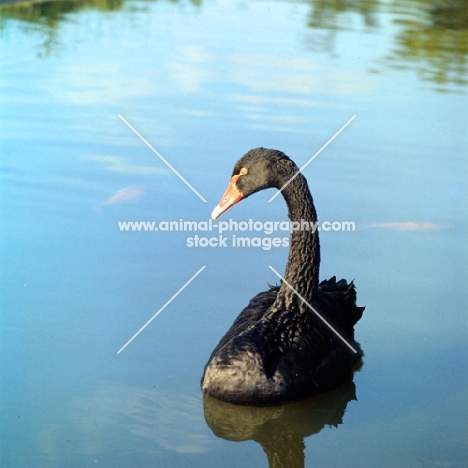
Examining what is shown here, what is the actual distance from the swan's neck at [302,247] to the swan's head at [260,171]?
90 millimetres

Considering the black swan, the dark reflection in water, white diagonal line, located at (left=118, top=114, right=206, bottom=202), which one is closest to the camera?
the dark reflection in water

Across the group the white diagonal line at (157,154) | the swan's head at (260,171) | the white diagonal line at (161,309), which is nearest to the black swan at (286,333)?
the swan's head at (260,171)

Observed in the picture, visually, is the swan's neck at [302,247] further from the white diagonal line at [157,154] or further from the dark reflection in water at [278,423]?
the white diagonal line at [157,154]

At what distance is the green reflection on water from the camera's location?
1010 cm

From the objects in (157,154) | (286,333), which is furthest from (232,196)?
(157,154)

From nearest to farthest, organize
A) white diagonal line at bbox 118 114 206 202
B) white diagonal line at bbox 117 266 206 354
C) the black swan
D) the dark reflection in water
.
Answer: the dark reflection in water, the black swan, white diagonal line at bbox 117 266 206 354, white diagonal line at bbox 118 114 206 202

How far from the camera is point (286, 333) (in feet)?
15.5

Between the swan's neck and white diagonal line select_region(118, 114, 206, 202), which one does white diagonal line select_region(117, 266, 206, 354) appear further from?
white diagonal line select_region(118, 114, 206, 202)

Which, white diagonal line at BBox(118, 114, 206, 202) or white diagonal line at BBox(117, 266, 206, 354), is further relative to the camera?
white diagonal line at BBox(118, 114, 206, 202)

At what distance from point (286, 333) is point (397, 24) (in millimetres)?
7817

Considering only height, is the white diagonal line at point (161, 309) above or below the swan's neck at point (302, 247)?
below

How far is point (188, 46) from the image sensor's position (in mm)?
10406

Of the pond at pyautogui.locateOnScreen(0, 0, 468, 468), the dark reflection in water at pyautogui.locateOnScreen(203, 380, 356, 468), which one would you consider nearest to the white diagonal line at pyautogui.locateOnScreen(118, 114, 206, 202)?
the pond at pyautogui.locateOnScreen(0, 0, 468, 468)

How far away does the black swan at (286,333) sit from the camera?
14.7 feet
